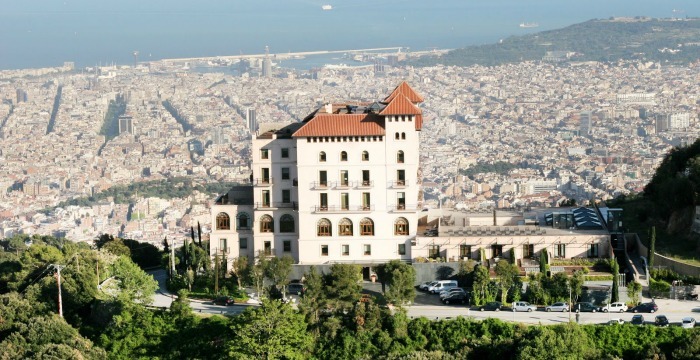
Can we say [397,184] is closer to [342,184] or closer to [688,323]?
[342,184]

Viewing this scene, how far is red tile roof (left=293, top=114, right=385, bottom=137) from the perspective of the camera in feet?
109

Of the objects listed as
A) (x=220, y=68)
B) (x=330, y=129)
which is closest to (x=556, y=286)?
(x=330, y=129)

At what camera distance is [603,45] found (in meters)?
133

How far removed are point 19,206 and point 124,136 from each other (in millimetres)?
21366

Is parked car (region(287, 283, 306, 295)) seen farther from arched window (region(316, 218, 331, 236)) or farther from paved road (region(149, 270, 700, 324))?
arched window (region(316, 218, 331, 236))

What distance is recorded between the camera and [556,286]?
96.8 ft

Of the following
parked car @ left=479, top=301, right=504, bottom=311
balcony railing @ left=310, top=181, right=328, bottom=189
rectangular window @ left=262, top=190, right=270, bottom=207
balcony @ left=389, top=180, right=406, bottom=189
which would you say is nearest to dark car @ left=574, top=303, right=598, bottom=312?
parked car @ left=479, top=301, right=504, bottom=311

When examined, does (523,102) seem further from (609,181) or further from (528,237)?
(528,237)

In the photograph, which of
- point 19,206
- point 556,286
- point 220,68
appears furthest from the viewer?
point 220,68

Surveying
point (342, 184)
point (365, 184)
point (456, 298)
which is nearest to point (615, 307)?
point (456, 298)

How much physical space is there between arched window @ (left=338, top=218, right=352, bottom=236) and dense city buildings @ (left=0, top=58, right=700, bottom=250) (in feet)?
50.3

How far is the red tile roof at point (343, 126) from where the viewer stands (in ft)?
109

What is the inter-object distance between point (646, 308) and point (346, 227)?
8703 mm

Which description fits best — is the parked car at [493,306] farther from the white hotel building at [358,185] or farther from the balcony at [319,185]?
the balcony at [319,185]
